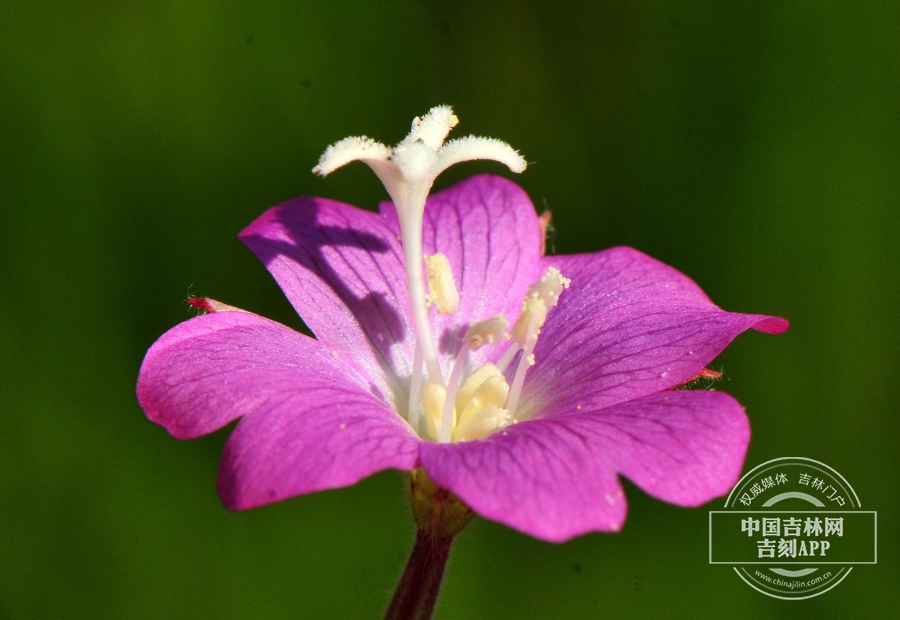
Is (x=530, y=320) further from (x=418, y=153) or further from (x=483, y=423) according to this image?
(x=418, y=153)

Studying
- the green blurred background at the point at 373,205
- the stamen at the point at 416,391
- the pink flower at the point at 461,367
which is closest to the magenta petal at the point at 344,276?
the pink flower at the point at 461,367

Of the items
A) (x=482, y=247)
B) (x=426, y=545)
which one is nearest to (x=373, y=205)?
(x=482, y=247)

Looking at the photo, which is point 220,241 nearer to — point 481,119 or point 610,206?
point 481,119

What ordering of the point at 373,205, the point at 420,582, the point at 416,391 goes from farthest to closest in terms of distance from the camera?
the point at 373,205, the point at 416,391, the point at 420,582

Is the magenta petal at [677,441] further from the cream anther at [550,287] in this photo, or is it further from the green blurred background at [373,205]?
the green blurred background at [373,205]

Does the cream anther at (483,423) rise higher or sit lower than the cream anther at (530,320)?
lower

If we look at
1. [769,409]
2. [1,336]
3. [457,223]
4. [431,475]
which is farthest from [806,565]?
[1,336]
